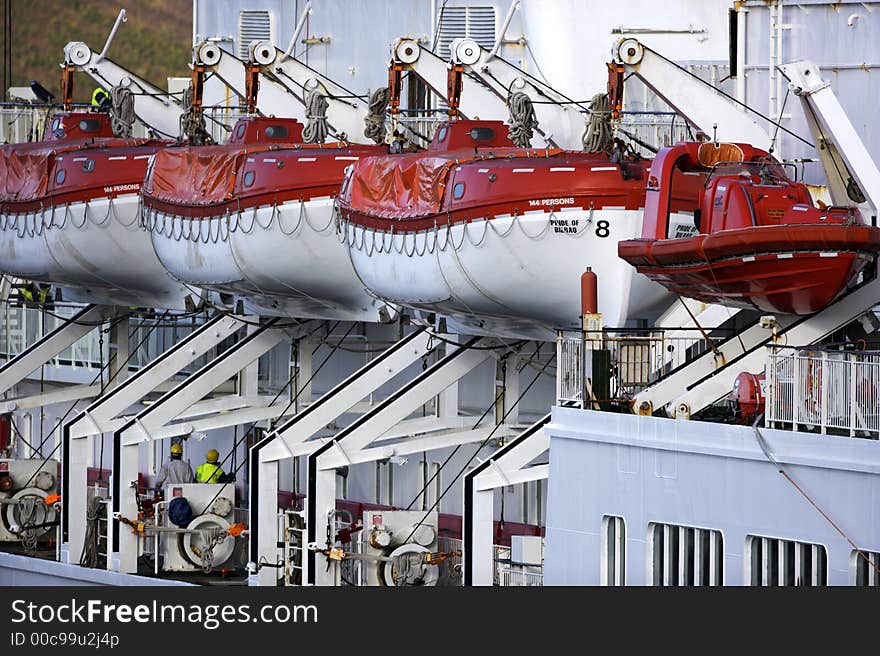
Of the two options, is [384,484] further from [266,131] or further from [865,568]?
[865,568]

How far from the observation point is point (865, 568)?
82.1ft

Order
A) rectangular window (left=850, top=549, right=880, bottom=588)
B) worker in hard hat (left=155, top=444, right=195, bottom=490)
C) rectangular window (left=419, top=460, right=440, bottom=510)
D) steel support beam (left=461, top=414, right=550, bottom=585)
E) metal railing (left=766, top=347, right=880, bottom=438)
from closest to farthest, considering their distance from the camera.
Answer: rectangular window (left=850, top=549, right=880, bottom=588) → metal railing (left=766, top=347, right=880, bottom=438) → steel support beam (left=461, top=414, right=550, bottom=585) → rectangular window (left=419, top=460, right=440, bottom=510) → worker in hard hat (left=155, top=444, right=195, bottom=490)

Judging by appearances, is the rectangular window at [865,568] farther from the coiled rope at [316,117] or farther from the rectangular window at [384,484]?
the coiled rope at [316,117]

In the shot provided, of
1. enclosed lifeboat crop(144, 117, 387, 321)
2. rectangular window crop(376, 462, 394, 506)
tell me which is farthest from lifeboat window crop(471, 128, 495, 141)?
rectangular window crop(376, 462, 394, 506)

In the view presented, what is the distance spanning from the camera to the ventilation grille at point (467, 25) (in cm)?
4147

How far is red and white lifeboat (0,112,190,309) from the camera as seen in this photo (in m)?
41.3

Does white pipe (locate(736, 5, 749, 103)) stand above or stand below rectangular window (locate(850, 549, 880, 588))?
above

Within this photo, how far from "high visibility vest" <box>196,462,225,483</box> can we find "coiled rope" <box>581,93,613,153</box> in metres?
10.9

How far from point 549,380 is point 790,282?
10.6 metres

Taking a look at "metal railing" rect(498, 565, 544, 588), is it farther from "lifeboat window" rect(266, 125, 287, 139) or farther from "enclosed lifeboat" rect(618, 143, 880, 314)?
"lifeboat window" rect(266, 125, 287, 139)

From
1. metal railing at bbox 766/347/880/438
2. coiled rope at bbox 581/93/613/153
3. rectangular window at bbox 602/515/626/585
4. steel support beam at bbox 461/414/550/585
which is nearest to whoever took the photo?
metal railing at bbox 766/347/880/438

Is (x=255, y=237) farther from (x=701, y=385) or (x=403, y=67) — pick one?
(x=701, y=385)

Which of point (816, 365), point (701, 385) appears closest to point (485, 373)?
point (701, 385)

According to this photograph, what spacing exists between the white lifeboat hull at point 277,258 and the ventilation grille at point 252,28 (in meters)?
6.95
